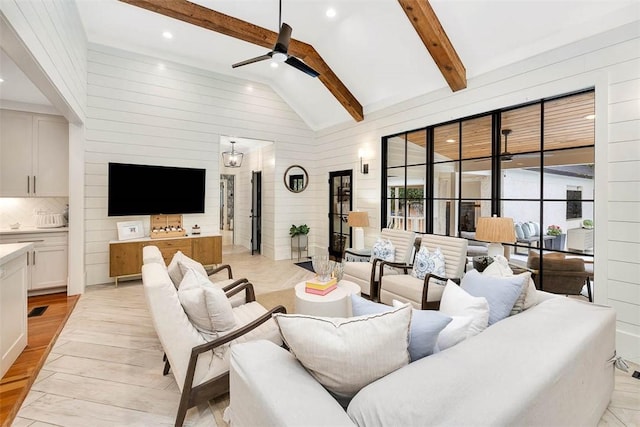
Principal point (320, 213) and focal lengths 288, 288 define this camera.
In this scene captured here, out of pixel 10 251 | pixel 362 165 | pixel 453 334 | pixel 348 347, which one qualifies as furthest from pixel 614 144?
pixel 10 251

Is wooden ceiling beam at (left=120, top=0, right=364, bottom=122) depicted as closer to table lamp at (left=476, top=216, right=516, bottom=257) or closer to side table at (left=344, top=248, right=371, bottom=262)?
side table at (left=344, top=248, right=371, bottom=262)

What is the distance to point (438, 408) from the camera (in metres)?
0.89

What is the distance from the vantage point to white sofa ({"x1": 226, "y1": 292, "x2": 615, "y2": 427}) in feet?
2.94

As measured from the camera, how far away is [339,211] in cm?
642

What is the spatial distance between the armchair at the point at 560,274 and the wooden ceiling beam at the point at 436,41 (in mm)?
2409

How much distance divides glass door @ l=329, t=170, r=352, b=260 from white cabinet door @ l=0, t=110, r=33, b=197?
5023mm

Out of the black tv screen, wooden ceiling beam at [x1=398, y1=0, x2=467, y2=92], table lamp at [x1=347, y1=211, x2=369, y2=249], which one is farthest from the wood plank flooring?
wooden ceiling beam at [x1=398, y1=0, x2=467, y2=92]

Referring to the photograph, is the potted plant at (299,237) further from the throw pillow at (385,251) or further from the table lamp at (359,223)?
the throw pillow at (385,251)

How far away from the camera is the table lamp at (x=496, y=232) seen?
2.85 metres

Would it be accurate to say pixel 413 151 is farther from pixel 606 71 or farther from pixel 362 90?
pixel 606 71

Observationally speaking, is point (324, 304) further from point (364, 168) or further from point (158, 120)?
point (158, 120)

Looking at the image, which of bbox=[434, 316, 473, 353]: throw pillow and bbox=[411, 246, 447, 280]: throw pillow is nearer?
bbox=[434, 316, 473, 353]: throw pillow

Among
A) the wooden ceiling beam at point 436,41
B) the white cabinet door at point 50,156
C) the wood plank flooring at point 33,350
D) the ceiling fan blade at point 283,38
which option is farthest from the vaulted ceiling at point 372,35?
the wood plank flooring at point 33,350

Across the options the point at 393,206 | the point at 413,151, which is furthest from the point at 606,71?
the point at 393,206
